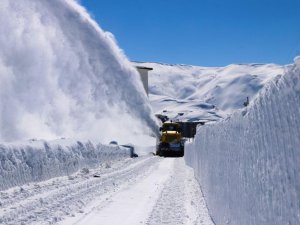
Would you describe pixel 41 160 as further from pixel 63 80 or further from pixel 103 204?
pixel 63 80

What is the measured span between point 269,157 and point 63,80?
36587 millimetres

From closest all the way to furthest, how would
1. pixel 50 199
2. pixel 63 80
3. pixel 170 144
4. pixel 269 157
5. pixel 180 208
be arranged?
1. pixel 269 157
2. pixel 180 208
3. pixel 50 199
4. pixel 170 144
5. pixel 63 80

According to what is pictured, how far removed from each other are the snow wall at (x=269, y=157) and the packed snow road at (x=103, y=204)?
3.04 meters

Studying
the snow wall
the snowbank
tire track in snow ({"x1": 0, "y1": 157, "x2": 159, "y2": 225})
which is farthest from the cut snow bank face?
the snow wall

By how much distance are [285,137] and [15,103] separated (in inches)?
1012

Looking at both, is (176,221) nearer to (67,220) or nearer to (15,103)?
(67,220)

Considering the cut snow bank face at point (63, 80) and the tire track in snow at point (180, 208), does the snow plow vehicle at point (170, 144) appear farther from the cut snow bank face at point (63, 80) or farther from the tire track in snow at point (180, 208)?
the tire track in snow at point (180, 208)

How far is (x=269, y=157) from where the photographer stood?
311cm

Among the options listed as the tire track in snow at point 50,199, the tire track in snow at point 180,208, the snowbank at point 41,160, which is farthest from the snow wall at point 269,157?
the snowbank at point 41,160

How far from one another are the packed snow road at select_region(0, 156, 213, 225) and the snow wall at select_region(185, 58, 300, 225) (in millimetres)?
3036

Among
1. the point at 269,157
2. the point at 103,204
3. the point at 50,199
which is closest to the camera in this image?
the point at 269,157

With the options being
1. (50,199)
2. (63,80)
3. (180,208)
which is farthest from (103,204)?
(63,80)

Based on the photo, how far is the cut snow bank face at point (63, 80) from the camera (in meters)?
27.6

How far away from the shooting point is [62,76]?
38.7m
